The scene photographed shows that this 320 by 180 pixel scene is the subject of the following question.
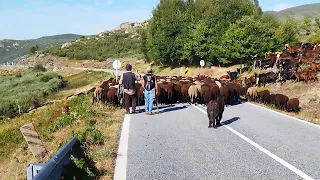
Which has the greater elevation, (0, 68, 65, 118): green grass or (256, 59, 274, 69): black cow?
(256, 59, 274, 69): black cow

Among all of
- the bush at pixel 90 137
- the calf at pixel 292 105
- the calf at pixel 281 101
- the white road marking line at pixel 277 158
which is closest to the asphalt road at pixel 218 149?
the white road marking line at pixel 277 158

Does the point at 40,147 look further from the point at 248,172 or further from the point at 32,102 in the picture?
the point at 32,102

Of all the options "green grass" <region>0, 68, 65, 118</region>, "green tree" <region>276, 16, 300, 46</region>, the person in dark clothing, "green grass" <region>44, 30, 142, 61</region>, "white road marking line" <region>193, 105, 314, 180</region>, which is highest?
"green tree" <region>276, 16, 300, 46</region>

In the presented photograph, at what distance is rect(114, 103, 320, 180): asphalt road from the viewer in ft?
19.9

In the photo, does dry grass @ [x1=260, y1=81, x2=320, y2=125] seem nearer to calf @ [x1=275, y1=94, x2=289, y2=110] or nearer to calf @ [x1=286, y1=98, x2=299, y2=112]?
calf @ [x1=286, y1=98, x2=299, y2=112]

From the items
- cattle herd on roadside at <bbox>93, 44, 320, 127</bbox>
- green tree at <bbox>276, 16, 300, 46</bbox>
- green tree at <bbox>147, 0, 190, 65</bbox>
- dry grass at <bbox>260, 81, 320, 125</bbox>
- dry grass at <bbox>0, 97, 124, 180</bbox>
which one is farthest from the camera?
green tree at <bbox>147, 0, 190, 65</bbox>

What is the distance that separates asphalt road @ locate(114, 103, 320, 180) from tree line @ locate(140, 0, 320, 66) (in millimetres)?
29956

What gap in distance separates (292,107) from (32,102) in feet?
70.1

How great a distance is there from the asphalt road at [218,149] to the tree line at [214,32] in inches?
1179

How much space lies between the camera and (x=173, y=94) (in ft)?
55.7

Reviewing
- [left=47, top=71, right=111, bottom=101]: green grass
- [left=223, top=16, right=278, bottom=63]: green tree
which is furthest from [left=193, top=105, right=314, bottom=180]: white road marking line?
[left=223, top=16, right=278, bottom=63]: green tree

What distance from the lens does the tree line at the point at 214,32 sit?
4100 centimetres

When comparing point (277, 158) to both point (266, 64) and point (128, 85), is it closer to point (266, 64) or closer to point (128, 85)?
point (128, 85)

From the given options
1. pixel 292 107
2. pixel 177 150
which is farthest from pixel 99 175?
pixel 292 107
